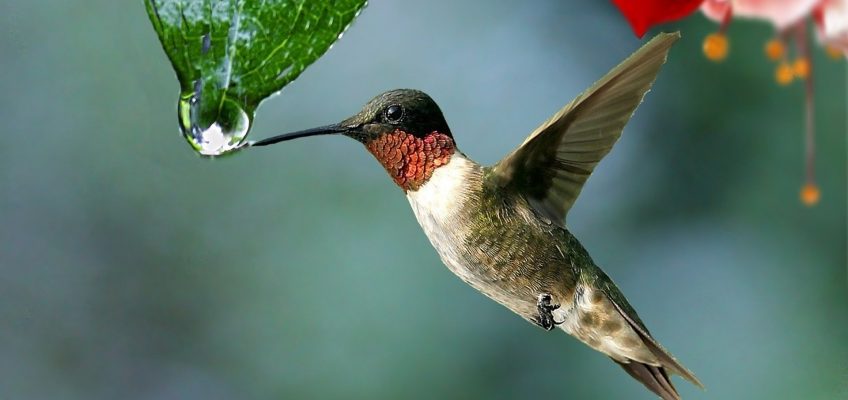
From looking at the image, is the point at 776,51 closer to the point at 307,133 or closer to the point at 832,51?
the point at 832,51

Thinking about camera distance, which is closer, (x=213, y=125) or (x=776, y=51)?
(x=213, y=125)

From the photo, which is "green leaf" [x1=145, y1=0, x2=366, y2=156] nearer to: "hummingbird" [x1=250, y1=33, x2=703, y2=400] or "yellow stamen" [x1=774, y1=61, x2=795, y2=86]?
"hummingbird" [x1=250, y1=33, x2=703, y2=400]

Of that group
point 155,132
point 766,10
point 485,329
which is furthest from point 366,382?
point 766,10

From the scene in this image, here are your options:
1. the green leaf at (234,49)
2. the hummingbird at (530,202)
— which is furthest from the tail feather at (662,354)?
the green leaf at (234,49)

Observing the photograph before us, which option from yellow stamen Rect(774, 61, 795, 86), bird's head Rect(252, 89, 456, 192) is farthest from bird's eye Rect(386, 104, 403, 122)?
yellow stamen Rect(774, 61, 795, 86)

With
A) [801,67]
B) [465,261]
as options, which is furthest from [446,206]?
[801,67]

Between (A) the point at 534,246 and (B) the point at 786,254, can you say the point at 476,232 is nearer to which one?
(A) the point at 534,246
